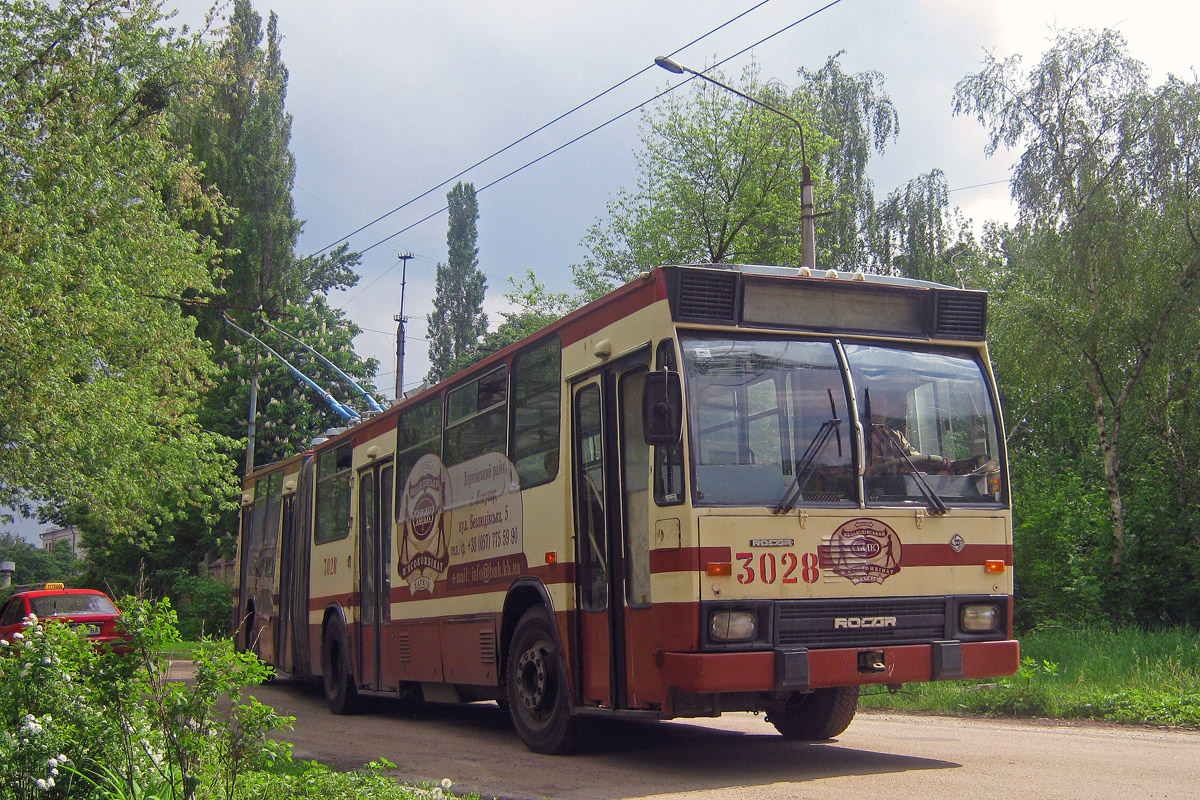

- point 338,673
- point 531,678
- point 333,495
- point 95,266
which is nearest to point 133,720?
point 531,678

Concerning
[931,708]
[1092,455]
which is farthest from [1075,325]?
[931,708]

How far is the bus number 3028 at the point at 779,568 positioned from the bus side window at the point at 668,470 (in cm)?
54

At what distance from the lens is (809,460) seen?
762cm

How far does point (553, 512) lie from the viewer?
905 cm

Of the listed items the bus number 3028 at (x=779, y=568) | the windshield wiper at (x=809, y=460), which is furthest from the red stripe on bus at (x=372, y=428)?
the bus number 3028 at (x=779, y=568)

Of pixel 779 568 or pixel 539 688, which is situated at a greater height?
pixel 779 568

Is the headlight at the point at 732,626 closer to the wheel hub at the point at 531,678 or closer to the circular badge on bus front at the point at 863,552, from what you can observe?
the circular badge on bus front at the point at 863,552

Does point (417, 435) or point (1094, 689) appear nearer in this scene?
point (1094, 689)

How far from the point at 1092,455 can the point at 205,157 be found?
29.2 m

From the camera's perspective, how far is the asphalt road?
22.9 feet

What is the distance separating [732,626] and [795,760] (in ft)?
5.53

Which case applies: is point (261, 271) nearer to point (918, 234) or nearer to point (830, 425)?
point (918, 234)

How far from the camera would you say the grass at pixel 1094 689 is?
10.8 meters

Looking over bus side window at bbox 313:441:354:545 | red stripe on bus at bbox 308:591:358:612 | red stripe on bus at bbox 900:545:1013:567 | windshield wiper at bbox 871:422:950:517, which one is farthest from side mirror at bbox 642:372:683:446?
bus side window at bbox 313:441:354:545
